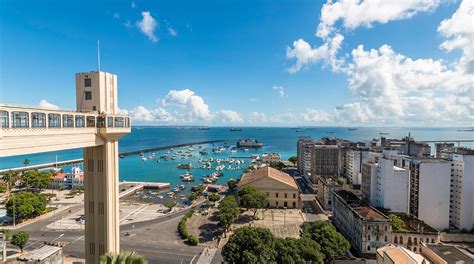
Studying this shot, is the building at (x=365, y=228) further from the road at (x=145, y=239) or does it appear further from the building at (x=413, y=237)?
the road at (x=145, y=239)

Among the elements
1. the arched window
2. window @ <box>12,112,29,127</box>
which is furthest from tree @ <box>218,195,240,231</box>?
the arched window

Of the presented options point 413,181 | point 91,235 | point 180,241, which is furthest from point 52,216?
point 413,181

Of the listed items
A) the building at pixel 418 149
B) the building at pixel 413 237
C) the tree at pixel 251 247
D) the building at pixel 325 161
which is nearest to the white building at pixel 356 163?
the building at pixel 325 161

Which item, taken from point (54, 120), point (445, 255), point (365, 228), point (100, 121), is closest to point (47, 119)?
point (54, 120)

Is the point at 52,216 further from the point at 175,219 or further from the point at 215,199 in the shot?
the point at 215,199

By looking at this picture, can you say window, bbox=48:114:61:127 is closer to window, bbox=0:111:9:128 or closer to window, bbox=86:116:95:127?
window, bbox=0:111:9:128

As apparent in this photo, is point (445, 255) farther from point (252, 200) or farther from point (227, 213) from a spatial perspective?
point (252, 200)
